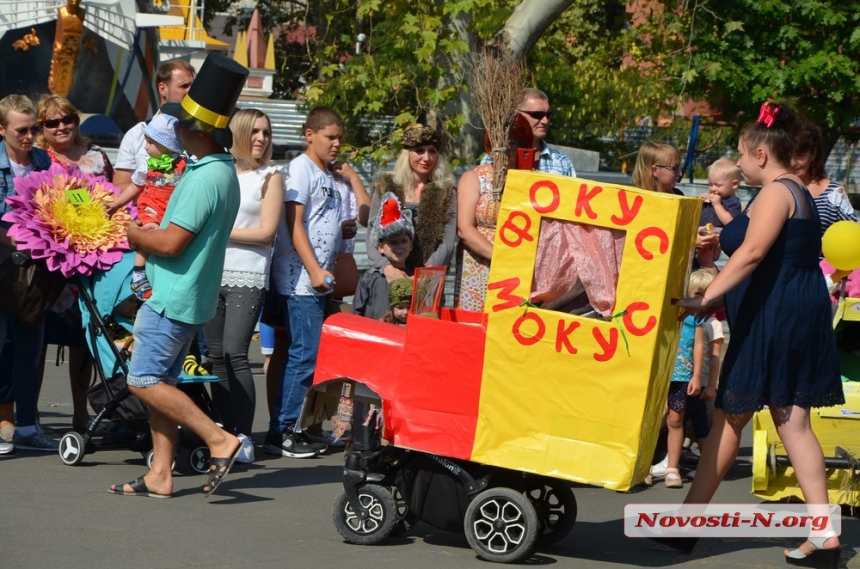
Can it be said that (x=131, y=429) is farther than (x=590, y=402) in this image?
Yes

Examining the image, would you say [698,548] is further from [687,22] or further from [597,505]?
[687,22]

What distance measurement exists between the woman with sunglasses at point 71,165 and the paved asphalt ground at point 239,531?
0.65 m

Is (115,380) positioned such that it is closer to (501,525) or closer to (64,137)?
(64,137)

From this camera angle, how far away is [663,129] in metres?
24.0

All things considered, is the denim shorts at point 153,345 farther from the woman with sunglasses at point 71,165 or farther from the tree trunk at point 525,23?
the tree trunk at point 525,23

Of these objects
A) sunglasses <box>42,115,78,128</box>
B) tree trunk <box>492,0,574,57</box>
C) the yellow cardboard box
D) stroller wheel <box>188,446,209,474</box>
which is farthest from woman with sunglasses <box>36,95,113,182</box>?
tree trunk <box>492,0,574,57</box>

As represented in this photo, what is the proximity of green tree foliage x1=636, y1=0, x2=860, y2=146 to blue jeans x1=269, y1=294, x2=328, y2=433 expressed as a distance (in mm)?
12832

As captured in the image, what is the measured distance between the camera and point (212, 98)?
568cm

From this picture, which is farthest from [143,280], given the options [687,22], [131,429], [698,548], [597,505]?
[687,22]

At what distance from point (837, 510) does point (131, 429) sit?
3.67m

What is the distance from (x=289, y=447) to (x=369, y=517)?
2.15m

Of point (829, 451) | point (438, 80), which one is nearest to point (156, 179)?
point (829, 451)

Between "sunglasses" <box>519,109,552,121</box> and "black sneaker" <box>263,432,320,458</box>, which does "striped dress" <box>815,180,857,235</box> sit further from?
"black sneaker" <box>263,432,320,458</box>

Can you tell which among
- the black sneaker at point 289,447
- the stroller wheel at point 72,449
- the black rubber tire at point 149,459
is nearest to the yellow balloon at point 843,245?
the black sneaker at point 289,447
